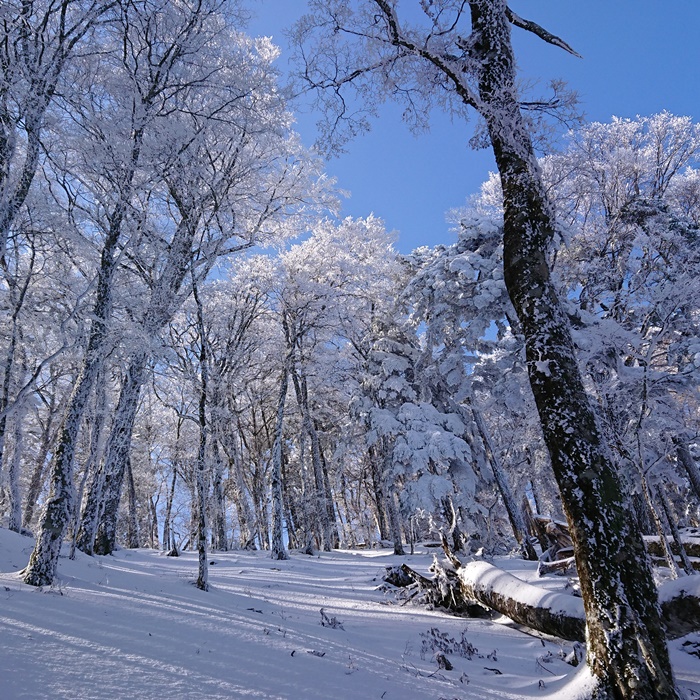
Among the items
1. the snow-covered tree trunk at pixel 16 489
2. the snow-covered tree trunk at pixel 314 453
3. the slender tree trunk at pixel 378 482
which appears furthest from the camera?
the slender tree trunk at pixel 378 482

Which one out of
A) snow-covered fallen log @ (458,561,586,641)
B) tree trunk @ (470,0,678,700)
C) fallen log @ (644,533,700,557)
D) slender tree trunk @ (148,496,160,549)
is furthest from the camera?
slender tree trunk @ (148,496,160,549)

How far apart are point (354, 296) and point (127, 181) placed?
1155cm

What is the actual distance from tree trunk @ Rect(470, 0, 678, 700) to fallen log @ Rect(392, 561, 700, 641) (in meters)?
0.69

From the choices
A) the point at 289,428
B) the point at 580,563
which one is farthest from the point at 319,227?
the point at 580,563

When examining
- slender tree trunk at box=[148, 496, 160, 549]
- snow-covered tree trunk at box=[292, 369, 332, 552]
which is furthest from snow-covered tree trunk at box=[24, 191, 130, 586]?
slender tree trunk at box=[148, 496, 160, 549]

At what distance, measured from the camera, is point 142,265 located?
34.8 ft

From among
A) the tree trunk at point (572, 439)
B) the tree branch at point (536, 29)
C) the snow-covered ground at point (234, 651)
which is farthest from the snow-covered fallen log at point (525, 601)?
the tree branch at point (536, 29)

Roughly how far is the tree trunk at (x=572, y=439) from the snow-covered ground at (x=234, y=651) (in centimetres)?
50

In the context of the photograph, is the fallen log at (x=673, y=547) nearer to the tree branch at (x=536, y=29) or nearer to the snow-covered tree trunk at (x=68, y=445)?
the tree branch at (x=536, y=29)

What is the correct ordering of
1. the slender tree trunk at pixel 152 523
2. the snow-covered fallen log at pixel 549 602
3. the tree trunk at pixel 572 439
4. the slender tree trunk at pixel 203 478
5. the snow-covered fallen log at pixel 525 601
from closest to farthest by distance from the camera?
the tree trunk at pixel 572 439
the snow-covered fallen log at pixel 549 602
the snow-covered fallen log at pixel 525 601
the slender tree trunk at pixel 203 478
the slender tree trunk at pixel 152 523

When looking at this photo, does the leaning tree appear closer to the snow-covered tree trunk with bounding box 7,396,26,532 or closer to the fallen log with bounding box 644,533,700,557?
the fallen log with bounding box 644,533,700,557

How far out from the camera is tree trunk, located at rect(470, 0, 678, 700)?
2.95 m

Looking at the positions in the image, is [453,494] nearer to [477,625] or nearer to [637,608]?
[477,625]

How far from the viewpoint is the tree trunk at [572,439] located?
9.69 feet
